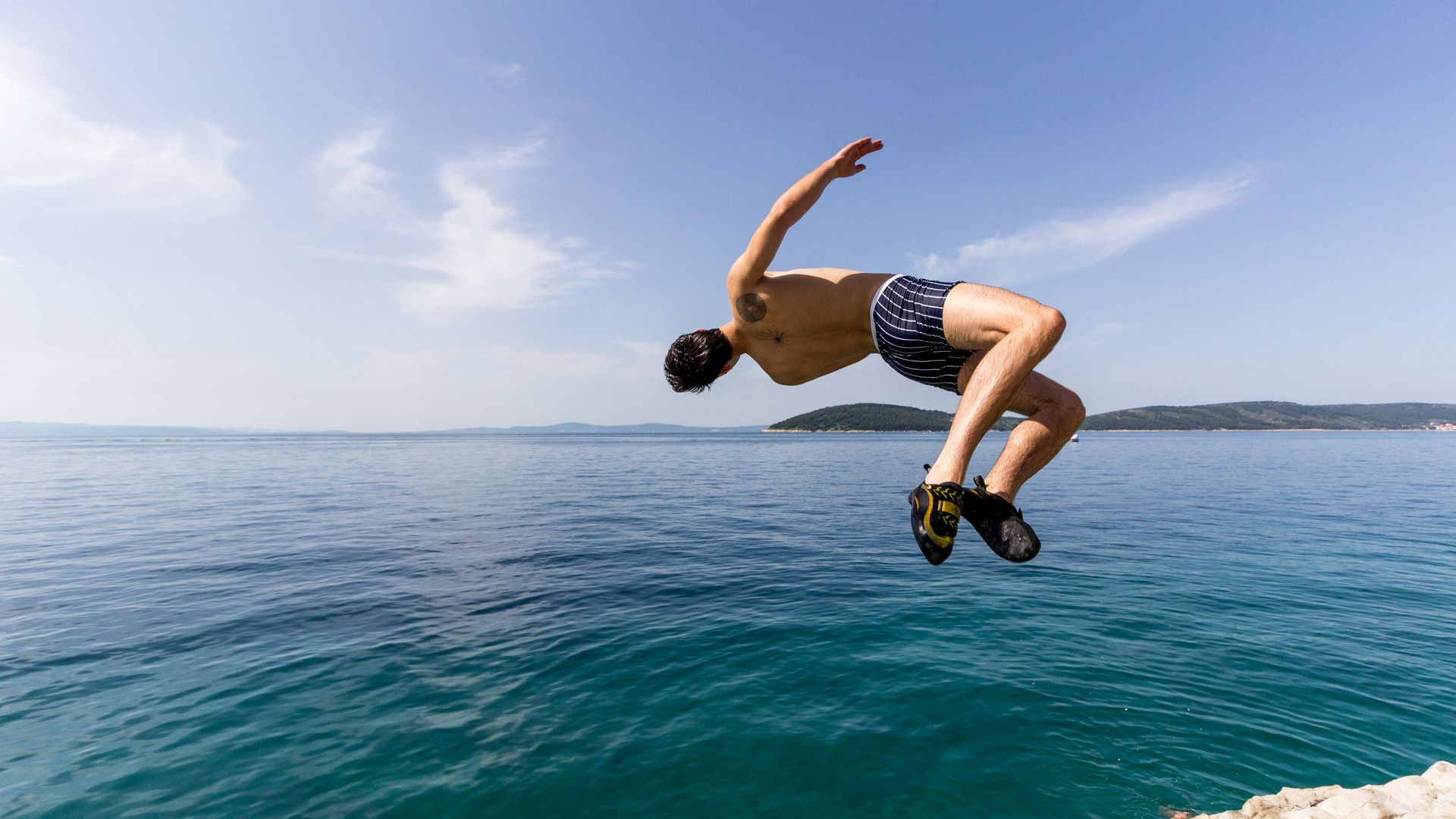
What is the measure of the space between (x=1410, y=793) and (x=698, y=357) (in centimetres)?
872

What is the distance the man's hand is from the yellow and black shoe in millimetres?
2337

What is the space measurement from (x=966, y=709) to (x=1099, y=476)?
165 feet

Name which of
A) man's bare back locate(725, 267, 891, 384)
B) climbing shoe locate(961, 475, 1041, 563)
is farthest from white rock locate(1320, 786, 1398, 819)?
man's bare back locate(725, 267, 891, 384)

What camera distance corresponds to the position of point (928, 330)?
4059 mm

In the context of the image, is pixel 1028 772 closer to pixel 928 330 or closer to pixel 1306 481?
pixel 928 330

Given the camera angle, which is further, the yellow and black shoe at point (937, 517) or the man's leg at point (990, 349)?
the man's leg at point (990, 349)

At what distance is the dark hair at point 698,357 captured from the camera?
16.9ft

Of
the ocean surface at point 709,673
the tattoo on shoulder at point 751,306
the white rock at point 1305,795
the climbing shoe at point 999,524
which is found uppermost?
the tattoo on shoulder at point 751,306

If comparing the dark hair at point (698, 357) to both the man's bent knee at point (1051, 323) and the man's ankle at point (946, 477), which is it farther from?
the man's bent knee at point (1051, 323)

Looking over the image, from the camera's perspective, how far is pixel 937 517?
137 inches

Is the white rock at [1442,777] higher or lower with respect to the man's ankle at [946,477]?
lower

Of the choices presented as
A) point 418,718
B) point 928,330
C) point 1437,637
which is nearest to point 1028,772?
point 928,330

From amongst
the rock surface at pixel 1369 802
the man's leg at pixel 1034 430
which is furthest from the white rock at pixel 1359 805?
the man's leg at pixel 1034 430

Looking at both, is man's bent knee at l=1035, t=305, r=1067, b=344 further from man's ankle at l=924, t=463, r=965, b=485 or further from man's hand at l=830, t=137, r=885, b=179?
man's hand at l=830, t=137, r=885, b=179
